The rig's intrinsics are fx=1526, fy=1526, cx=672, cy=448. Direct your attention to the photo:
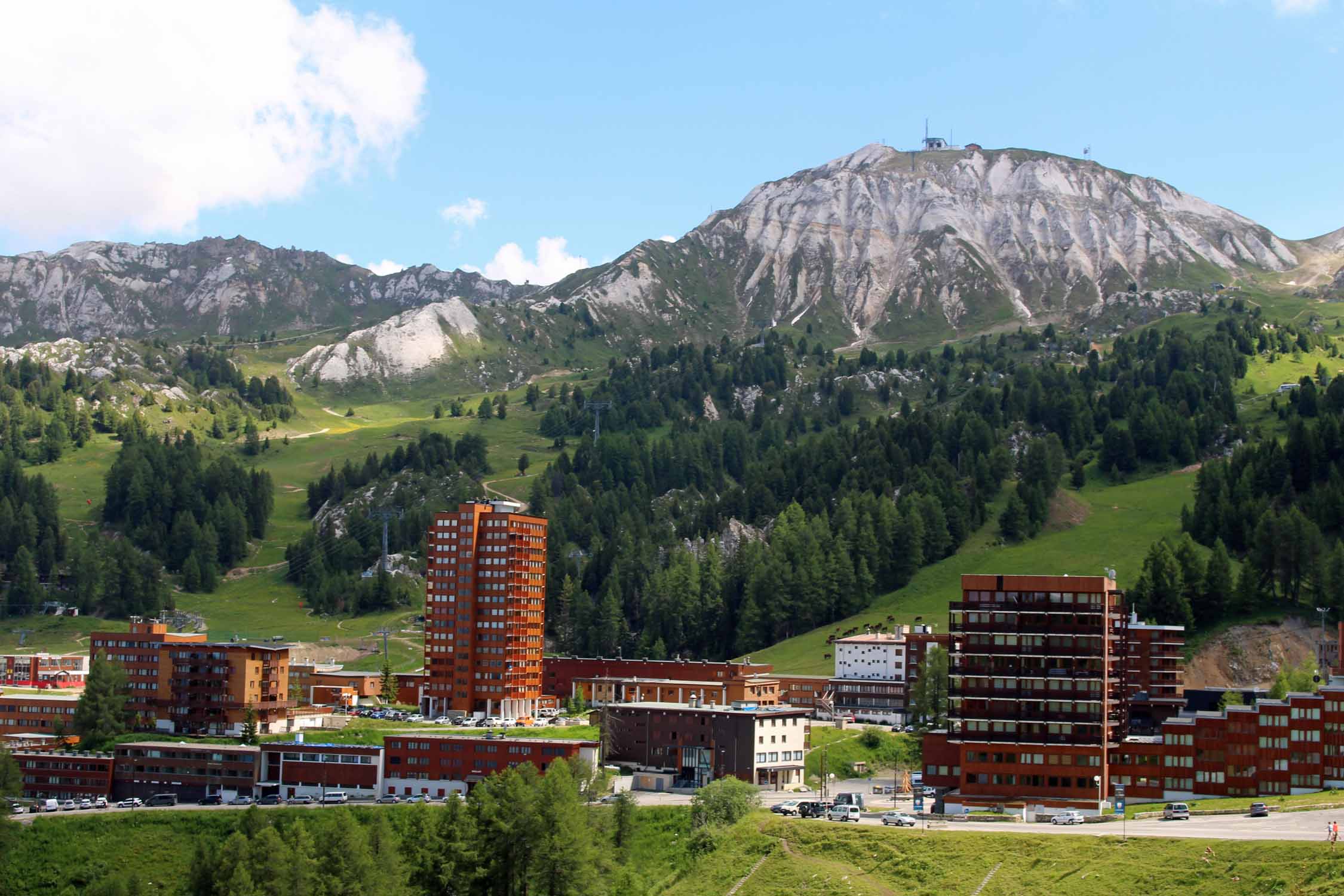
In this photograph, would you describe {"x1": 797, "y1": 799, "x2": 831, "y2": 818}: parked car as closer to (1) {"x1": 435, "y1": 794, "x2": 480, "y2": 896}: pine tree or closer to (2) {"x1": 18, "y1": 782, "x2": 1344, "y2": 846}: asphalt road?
(2) {"x1": 18, "y1": 782, "x2": 1344, "y2": 846}: asphalt road

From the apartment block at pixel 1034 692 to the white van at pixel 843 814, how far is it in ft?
30.1

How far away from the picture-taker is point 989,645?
370 feet

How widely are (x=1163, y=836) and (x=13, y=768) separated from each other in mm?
88638

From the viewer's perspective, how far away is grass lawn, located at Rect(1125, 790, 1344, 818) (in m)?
98.4

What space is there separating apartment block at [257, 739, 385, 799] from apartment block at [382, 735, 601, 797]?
1336 mm

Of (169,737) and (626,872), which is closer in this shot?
(626,872)

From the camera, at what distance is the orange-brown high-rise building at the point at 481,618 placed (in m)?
157

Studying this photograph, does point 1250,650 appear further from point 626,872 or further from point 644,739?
point 626,872

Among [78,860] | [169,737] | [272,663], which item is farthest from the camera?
[272,663]

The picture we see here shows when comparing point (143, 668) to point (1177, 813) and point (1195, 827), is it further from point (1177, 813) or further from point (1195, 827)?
point (1195, 827)

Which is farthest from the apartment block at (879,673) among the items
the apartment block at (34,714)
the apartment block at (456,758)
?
the apartment block at (34,714)

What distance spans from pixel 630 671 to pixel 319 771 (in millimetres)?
51751

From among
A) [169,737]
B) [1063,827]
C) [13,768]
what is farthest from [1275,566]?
[13,768]

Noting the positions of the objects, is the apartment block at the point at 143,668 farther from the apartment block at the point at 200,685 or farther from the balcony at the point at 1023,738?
the balcony at the point at 1023,738
